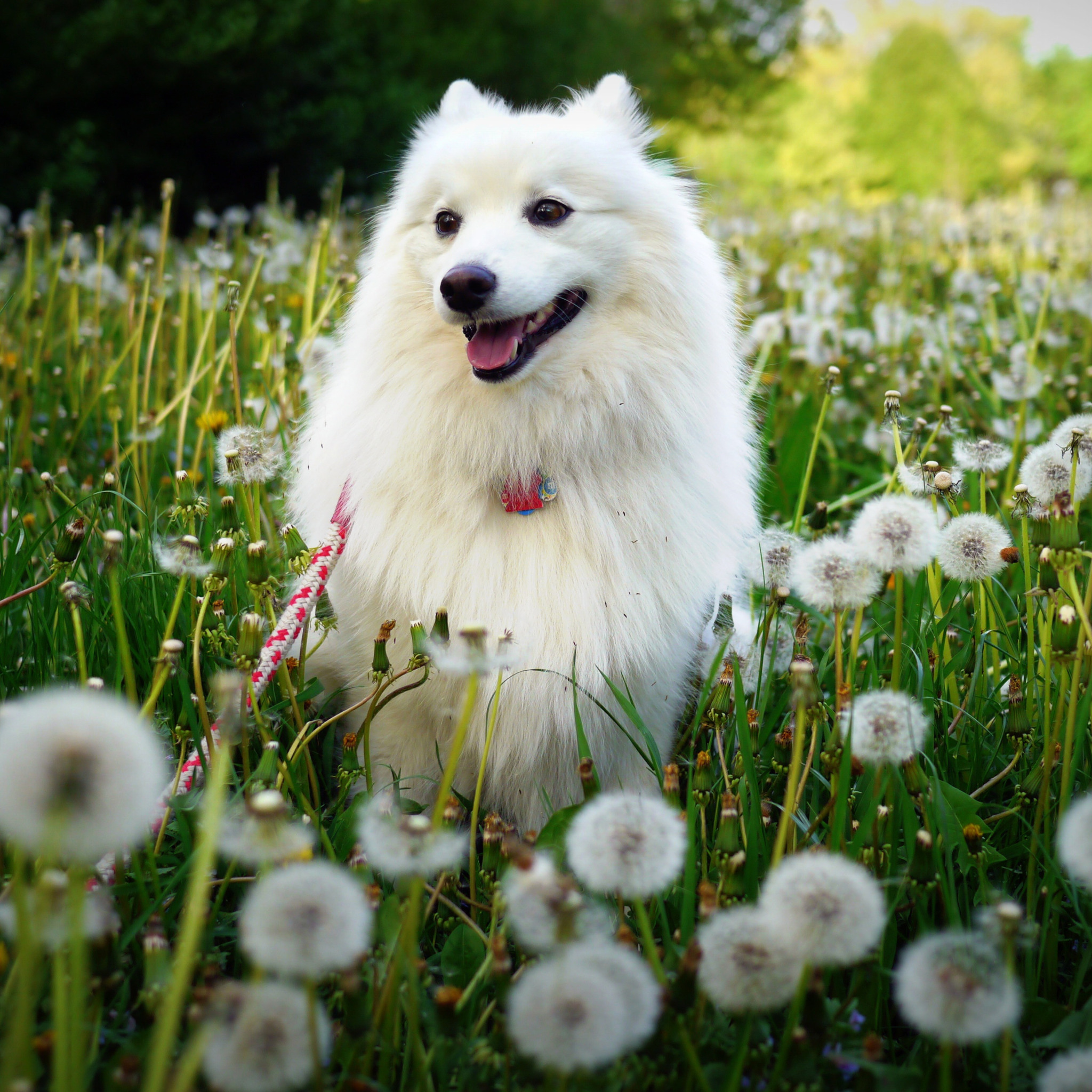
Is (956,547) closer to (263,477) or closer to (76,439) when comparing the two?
(263,477)

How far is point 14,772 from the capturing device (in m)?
0.75

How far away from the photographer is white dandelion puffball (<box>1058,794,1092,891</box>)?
0.91 m

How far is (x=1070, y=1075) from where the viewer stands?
90 cm

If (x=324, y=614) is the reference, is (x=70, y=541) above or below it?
above

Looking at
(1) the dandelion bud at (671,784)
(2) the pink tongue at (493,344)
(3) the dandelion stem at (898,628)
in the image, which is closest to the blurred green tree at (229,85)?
(2) the pink tongue at (493,344)

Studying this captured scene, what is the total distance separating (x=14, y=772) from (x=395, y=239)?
6.52 ft

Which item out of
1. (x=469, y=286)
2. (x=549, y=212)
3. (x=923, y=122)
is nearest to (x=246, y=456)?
(x=469, y=286)

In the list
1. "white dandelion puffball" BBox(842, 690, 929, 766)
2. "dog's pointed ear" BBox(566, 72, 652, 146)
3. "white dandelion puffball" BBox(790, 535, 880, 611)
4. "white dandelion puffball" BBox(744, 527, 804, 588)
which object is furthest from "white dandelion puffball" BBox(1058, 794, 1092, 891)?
"dog's pointed ear" BBox(566, 72, 652, 146)

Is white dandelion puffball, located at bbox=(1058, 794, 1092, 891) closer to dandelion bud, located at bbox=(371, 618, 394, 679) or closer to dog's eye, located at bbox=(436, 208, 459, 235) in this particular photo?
dandelion bud, located at bbox=(371, 618, 394, 679)

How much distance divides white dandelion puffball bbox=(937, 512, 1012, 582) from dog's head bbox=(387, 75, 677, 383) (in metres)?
1.00

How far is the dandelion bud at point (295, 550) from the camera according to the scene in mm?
1929

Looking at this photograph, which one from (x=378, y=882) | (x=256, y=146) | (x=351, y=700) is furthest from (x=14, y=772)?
(x=256, y=146)

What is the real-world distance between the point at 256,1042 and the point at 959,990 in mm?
677

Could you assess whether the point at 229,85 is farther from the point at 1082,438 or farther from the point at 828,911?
the point at 828,911
